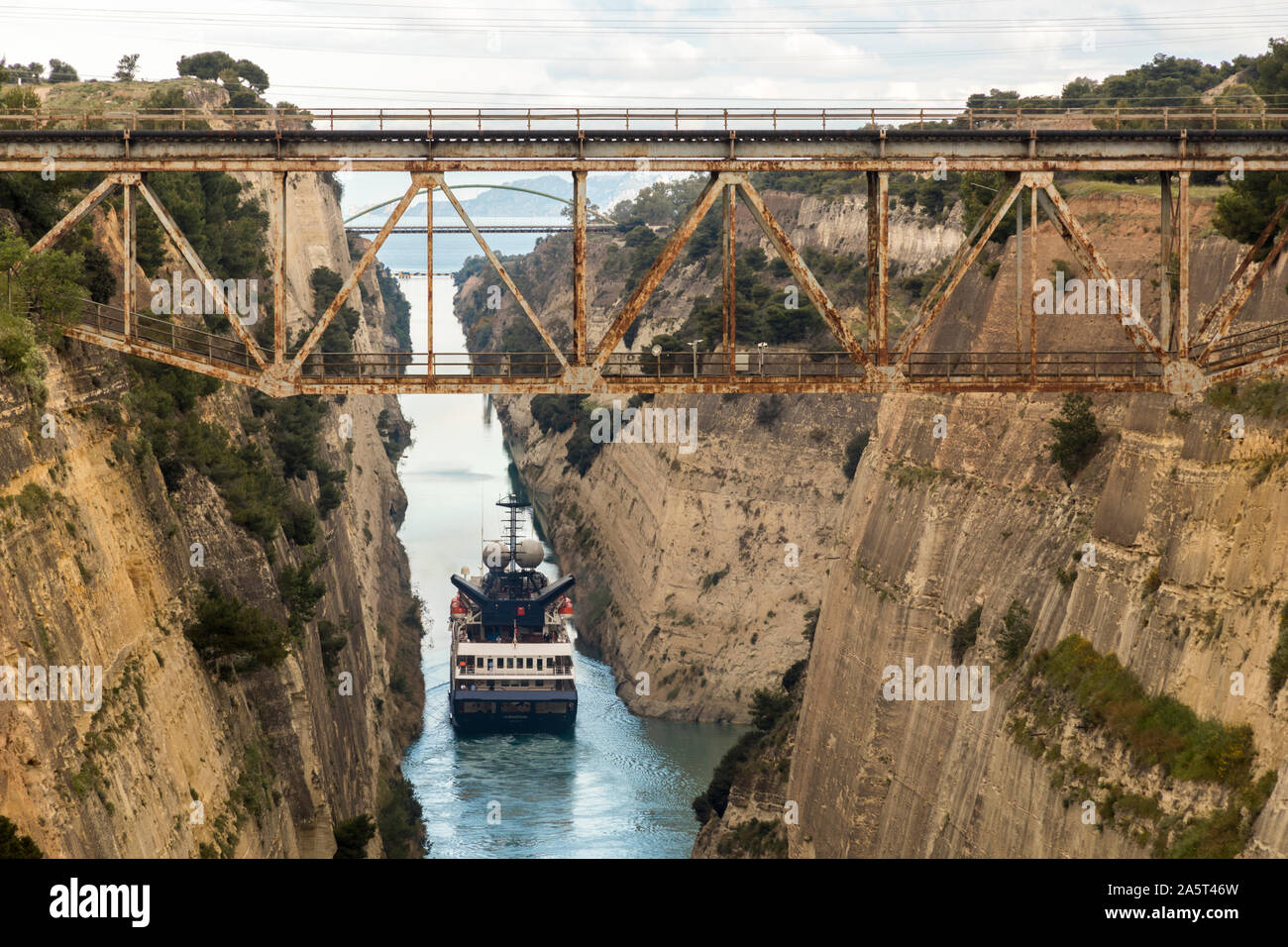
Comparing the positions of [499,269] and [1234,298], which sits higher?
[499,269]

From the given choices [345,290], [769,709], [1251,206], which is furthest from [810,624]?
[345,290]

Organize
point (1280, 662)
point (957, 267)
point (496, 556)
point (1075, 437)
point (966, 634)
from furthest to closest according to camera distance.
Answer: point (496, 556) < point (966, 634) < point (1075, 437) < point (957, 267) < point (1280, 662)

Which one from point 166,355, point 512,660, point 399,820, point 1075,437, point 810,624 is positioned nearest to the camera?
point 166,355

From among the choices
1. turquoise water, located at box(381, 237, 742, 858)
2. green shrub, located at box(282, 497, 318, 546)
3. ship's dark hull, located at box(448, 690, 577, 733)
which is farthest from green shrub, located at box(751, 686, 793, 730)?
ship's dark hull, located at box(448, 690, 577, 733)

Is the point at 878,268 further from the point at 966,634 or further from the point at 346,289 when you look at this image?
the point at 966,634

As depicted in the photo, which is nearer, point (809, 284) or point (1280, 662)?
point (1280, 662)

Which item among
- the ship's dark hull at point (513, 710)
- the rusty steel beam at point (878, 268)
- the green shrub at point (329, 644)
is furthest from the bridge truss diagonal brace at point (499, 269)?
the ship's dark hull at point (513, 710)

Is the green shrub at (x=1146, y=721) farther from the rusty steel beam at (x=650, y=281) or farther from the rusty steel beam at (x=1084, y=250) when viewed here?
the rusty steel beam at (x=650, y=281)
